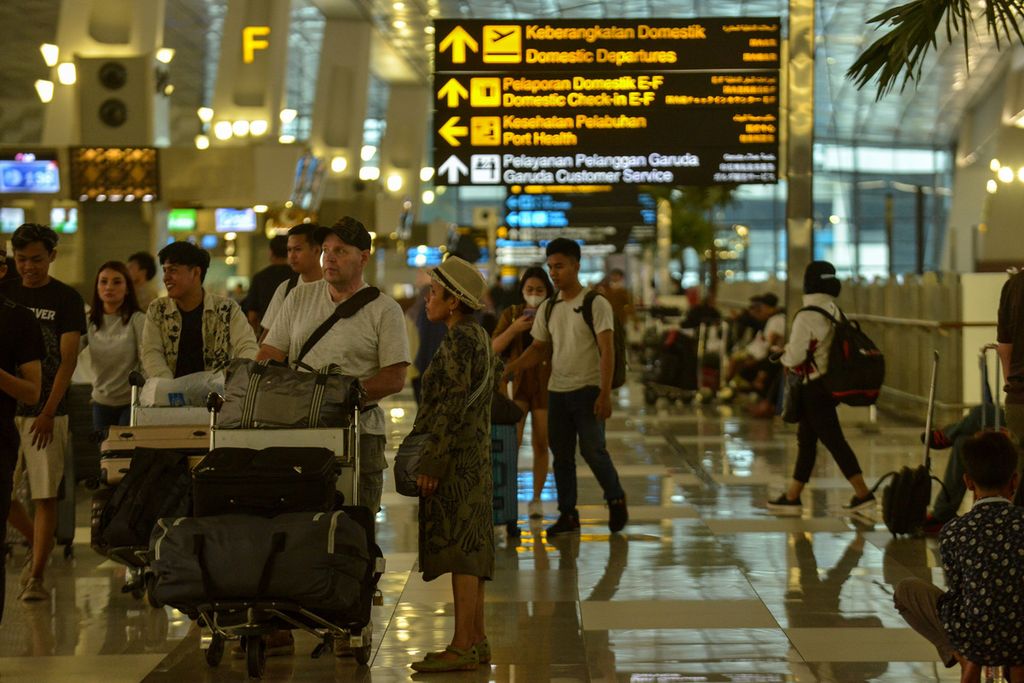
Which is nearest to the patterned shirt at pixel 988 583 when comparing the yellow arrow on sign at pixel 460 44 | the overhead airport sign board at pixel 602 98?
the overhead airport sign board at pixel 602 98

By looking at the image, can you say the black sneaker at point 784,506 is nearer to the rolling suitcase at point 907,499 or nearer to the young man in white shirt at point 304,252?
the rolling suitcase at point 907,499

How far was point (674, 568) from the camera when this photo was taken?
8609 millimetres

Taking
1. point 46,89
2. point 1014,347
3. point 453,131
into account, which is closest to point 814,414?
point 1014,347

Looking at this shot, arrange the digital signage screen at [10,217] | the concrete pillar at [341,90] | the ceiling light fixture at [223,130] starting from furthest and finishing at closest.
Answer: the concrete pillar at [341,90]
the digital signage screen at [10,217]
the ceiling light fixture at [223,130]

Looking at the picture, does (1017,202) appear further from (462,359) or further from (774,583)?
(462,359)

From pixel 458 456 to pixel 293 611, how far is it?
0.98 meters

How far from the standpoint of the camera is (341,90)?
35281 millimetres

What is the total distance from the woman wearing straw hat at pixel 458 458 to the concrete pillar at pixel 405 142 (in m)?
36.6

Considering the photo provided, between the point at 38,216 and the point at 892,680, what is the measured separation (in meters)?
18.2

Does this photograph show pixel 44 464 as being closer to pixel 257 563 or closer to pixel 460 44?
pixel 257 563

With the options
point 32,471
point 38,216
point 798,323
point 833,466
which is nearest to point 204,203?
point 38,216

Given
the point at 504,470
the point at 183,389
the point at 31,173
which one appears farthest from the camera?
the point at 31,173

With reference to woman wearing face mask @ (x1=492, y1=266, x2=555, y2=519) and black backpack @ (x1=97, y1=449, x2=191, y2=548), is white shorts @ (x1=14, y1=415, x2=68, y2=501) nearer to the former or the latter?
black backpack @ (x1=97, y1=449, x2=191, y2=548)

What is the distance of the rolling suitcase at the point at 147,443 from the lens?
268 inches
